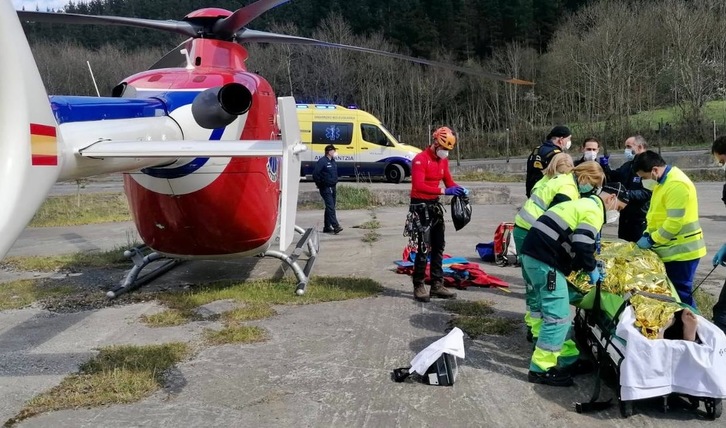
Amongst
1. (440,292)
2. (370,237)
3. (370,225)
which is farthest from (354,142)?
(440,292)

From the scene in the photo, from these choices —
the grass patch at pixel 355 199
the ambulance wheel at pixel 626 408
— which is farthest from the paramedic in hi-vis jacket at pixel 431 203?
the grass patch at pixel 355 199

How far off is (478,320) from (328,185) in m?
7.70

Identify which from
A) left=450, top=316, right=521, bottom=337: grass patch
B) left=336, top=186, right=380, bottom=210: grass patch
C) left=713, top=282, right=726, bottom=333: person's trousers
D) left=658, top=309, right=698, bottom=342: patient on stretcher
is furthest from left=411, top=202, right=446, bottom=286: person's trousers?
left=336, top=186, right=380, bottom=210: grass patch

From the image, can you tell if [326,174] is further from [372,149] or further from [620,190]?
[372,149]

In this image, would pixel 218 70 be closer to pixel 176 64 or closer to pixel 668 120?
pixel 176 64

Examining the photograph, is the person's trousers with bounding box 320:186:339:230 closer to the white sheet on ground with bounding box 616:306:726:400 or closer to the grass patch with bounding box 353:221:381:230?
the grass patch with bounding box 353:221:381:230

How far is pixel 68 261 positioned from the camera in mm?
10445

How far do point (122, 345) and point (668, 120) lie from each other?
1532 inches

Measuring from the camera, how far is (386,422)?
4098 millimetres

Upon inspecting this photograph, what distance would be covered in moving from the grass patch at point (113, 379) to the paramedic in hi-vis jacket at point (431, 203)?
2770 mm

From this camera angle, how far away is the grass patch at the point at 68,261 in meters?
10.1

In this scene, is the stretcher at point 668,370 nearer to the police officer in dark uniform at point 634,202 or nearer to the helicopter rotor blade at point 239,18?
the police officer in dark uniform at point 634,202

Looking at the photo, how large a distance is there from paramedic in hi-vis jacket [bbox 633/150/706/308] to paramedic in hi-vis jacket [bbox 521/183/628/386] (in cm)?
93

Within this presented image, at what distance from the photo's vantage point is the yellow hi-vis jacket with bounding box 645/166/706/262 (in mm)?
5219
